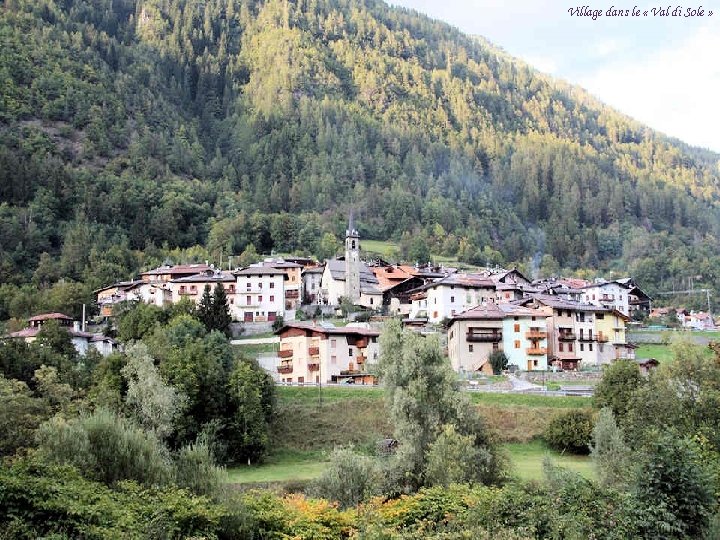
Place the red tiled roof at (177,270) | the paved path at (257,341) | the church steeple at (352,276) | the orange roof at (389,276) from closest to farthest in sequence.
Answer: the paved path at (257,341) < the church steeple at (352,276) < the red tiled roof at (177,270) < the orange roof at (389,276)

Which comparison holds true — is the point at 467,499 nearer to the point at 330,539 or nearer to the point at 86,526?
the point at 330,539

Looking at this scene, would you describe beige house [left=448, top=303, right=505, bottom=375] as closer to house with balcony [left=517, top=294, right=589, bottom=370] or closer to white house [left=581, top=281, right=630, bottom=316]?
house with balcony [left=517, top=294, right=589, bottom=370]

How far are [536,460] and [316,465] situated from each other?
12.8 meters

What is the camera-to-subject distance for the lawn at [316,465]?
4656 centimetres

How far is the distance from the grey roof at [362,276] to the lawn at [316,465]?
158 ft

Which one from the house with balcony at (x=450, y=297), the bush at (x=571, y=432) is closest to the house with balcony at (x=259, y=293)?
the house with balcony at (x=450, y=297)

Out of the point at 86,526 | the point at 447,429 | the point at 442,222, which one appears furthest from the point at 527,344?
the point at 442,222

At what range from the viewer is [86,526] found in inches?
1051

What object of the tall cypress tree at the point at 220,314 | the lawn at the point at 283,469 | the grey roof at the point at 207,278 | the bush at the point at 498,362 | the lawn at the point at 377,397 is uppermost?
the grey roof at the point at 207,278

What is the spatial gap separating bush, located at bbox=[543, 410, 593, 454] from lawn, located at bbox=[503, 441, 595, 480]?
63cm

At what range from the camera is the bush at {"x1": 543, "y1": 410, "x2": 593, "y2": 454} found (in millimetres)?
53594

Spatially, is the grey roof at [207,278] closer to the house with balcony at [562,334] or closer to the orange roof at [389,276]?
the orange roof at [389,276]

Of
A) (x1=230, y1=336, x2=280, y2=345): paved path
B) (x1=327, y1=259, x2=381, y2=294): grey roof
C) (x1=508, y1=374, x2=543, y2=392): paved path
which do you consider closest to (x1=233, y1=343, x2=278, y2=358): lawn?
(x1=230, y1=336, x2=280, y2=345): paved path

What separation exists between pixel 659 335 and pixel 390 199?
3667 inches
